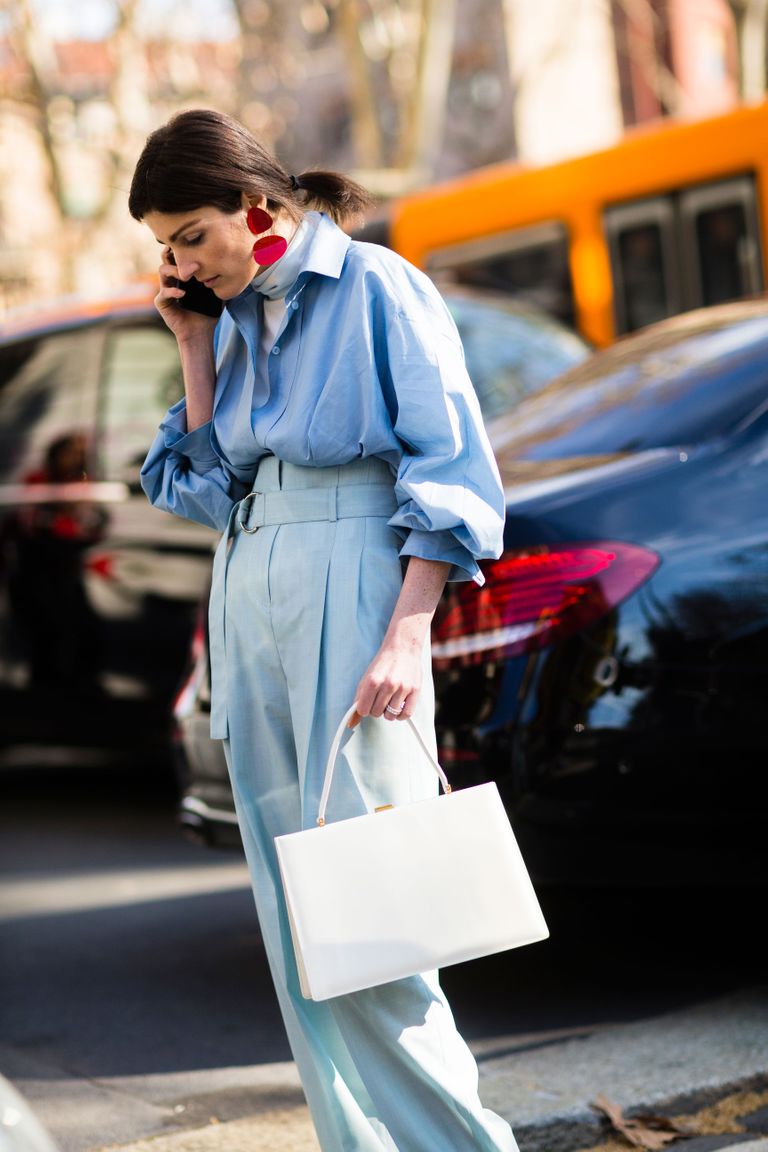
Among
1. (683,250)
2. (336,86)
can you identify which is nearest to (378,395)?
(683,250)

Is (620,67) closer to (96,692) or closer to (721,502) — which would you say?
(96,692)

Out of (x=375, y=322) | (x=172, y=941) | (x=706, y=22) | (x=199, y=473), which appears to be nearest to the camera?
(x=375, y=322)

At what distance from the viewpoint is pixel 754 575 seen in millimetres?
3576

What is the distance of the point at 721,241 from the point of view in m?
10.3

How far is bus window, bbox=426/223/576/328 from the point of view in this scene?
37.0 feet

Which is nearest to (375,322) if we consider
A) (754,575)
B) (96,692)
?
(754,575)

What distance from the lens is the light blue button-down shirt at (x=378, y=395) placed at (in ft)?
7.98

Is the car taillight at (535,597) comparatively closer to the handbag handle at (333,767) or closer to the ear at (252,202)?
the handbag handle at (333,767)

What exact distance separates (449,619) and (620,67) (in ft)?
98.1

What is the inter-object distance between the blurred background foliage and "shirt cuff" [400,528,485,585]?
23.2ft

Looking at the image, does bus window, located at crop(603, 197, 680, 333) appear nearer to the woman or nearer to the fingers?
the woman

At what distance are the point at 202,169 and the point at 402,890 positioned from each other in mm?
1081

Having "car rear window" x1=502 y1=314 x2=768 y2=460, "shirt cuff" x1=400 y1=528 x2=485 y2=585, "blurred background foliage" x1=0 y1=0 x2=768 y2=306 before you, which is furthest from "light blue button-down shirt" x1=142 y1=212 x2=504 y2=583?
"blurred background foliage" x1=0 y1=0 x2=768 y2=306

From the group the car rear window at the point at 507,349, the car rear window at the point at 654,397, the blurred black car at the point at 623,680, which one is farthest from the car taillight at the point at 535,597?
the car rear window at the point at 507,349
